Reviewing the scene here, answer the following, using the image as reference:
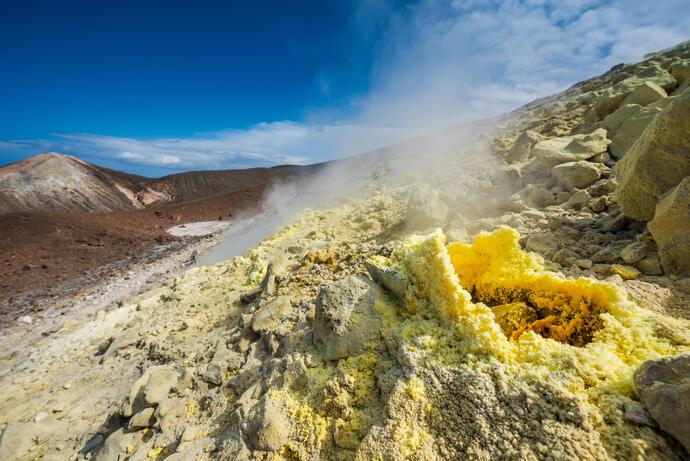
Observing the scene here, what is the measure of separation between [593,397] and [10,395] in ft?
27.7

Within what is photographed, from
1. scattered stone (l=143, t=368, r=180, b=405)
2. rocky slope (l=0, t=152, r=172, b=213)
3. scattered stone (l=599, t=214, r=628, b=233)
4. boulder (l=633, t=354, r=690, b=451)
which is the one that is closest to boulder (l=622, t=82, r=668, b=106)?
scattered stone (l=599, t=214, r=628, b=233)

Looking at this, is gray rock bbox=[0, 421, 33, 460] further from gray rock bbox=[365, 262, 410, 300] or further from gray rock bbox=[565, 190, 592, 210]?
gray rock bbox=[565, 190, 592, 210]

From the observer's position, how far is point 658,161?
322cm

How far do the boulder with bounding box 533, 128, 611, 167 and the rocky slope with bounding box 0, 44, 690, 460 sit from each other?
0.12ft

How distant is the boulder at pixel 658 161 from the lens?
10.1 ft

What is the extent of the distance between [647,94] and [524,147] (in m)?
2.32

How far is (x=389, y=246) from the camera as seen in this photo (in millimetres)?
4938

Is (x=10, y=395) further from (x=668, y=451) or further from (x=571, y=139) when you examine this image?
(x=571, y=139)

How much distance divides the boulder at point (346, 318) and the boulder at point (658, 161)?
313 cm

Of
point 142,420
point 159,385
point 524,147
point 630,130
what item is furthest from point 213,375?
point 524,147

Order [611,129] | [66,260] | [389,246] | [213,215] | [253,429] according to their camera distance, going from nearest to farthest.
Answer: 1. [253,429]
2. [389,246]
3. [611,129]
4. [66,260]
5. [213,215]

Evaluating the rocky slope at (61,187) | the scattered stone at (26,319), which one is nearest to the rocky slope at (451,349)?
the scattered stone at (26,319)

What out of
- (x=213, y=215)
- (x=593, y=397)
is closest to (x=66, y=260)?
(x=213, y=215)

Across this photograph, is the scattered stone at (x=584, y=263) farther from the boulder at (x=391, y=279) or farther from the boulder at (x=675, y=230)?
the boulder at (x=391, y=279)
